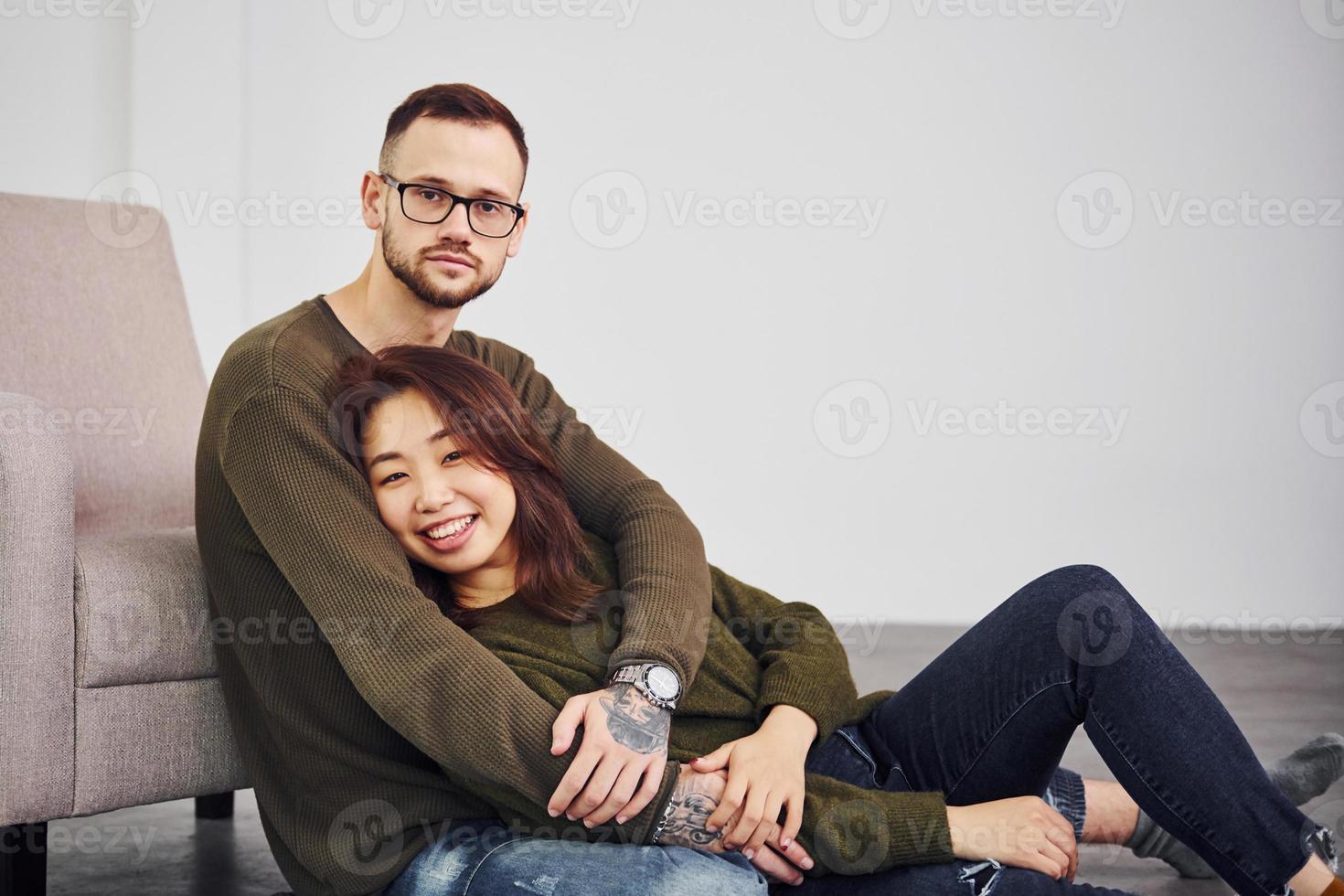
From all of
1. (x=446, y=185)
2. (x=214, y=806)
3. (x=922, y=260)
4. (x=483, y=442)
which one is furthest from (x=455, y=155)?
(x=922, y=260)

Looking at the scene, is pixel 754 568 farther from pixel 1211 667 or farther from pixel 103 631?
pixel 103 631

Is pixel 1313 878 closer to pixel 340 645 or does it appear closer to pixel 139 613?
pixel 340 645

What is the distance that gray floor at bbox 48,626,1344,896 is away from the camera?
76.1 inches

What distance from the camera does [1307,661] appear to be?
3.87 m

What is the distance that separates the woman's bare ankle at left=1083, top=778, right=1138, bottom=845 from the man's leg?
661 mm

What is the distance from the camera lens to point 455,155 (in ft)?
5.47

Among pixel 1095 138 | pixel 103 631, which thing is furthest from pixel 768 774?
pixel 1095 138

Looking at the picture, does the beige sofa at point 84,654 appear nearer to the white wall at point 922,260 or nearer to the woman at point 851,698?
the woman at point 851,698

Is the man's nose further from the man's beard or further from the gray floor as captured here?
the gray floor

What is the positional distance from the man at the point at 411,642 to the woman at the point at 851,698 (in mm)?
58

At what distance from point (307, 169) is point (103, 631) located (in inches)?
126

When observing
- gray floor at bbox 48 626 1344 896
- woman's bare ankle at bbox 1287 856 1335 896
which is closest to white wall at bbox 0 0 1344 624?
gray floor at bbox 48 626 1344 896

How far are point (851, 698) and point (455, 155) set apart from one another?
878 mm

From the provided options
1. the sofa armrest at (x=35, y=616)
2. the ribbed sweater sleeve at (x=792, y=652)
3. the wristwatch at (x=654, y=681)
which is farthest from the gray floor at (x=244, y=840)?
the wristwatch at (x=654, y=681)
